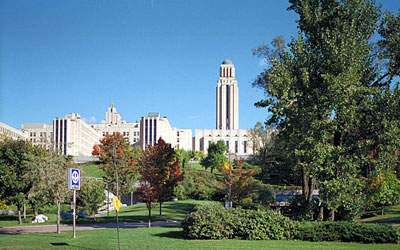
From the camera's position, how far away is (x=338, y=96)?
1953 centimetres

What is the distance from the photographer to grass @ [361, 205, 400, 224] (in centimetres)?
2912

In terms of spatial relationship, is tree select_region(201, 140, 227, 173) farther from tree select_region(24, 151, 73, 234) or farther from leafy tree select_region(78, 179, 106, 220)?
tree select_region(24, 151, 73, 234)

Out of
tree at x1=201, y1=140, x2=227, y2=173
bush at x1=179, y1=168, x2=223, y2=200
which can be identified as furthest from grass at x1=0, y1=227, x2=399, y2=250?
tree at x1=201, y1=140, x2=227, y2=173

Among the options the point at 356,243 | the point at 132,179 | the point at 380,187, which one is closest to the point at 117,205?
the point at 356,243

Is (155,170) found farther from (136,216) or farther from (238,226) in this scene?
(238,226)

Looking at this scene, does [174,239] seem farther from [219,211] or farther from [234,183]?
[234,183]

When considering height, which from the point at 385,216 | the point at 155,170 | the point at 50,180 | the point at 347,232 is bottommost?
the point at 385,216

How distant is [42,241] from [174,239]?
19.9 ft

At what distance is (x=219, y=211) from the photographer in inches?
730

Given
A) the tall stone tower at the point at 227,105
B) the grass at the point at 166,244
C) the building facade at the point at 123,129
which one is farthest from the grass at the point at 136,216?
the building facade at the point at 123,129

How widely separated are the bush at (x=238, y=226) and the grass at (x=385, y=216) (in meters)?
13.7

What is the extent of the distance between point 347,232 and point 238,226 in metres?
4.50

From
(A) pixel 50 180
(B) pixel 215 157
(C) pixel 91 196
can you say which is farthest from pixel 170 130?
(A) pixel 50 180

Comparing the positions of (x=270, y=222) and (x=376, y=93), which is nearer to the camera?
(x=270, y=222)
